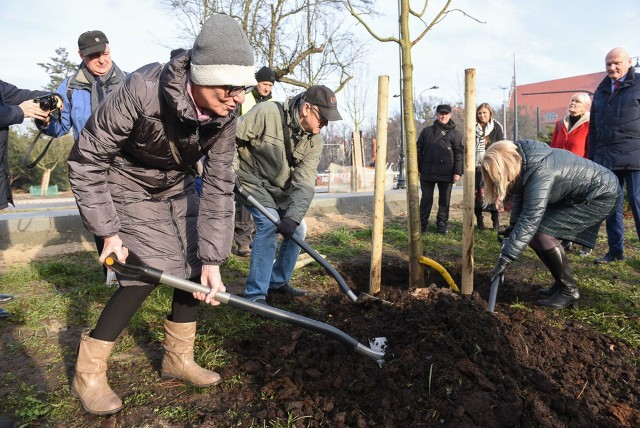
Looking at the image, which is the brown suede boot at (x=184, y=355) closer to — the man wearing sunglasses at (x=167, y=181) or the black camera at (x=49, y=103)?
the man wearing sunglasses at (x=167, y=181)

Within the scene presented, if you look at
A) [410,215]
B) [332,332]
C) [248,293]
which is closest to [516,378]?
[332,332]

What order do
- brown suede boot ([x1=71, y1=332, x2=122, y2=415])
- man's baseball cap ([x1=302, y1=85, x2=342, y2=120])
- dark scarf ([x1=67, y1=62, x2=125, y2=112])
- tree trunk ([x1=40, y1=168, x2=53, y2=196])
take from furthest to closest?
tree trunk ([x1=40, y1=168, x2=53, y2=196])
dark scarf ([x1=67, y1=62, x2=125, y2=112])
man's baseball cap ([x1=302, y1=85, x2=342, y2=120])
brown suede boot ([x1=71, y1=332, x2=122, y2=415])

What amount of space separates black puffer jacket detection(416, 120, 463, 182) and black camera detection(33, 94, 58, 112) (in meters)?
5.11

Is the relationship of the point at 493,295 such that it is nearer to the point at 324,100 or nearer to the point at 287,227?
the point at 287,227

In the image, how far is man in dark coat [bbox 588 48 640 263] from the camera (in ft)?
17.0

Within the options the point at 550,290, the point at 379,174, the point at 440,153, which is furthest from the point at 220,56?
the point at 440,153

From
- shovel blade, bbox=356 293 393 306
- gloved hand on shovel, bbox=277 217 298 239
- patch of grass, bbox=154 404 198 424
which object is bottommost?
patch of grass, bbox=154 404 198 424

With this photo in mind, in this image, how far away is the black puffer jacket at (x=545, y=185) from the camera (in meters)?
3.60

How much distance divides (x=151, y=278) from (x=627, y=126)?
204 inches

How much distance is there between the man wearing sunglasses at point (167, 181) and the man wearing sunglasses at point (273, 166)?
1.16m

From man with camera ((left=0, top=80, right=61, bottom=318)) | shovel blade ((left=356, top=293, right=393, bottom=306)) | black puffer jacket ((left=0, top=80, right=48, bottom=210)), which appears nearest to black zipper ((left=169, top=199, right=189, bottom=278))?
shovel blade ((left=356, top=293, right=393, bottom=306))

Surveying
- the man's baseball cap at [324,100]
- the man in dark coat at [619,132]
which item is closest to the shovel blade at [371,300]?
the man's baseball cap at [324,100]

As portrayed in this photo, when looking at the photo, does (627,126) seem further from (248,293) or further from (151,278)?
(151,278)

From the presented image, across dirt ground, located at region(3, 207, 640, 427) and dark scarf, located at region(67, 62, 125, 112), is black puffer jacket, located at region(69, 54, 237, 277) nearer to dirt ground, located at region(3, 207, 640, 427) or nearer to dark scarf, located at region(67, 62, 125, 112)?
dirt ground, located at region(3, 207, 640, 427)
